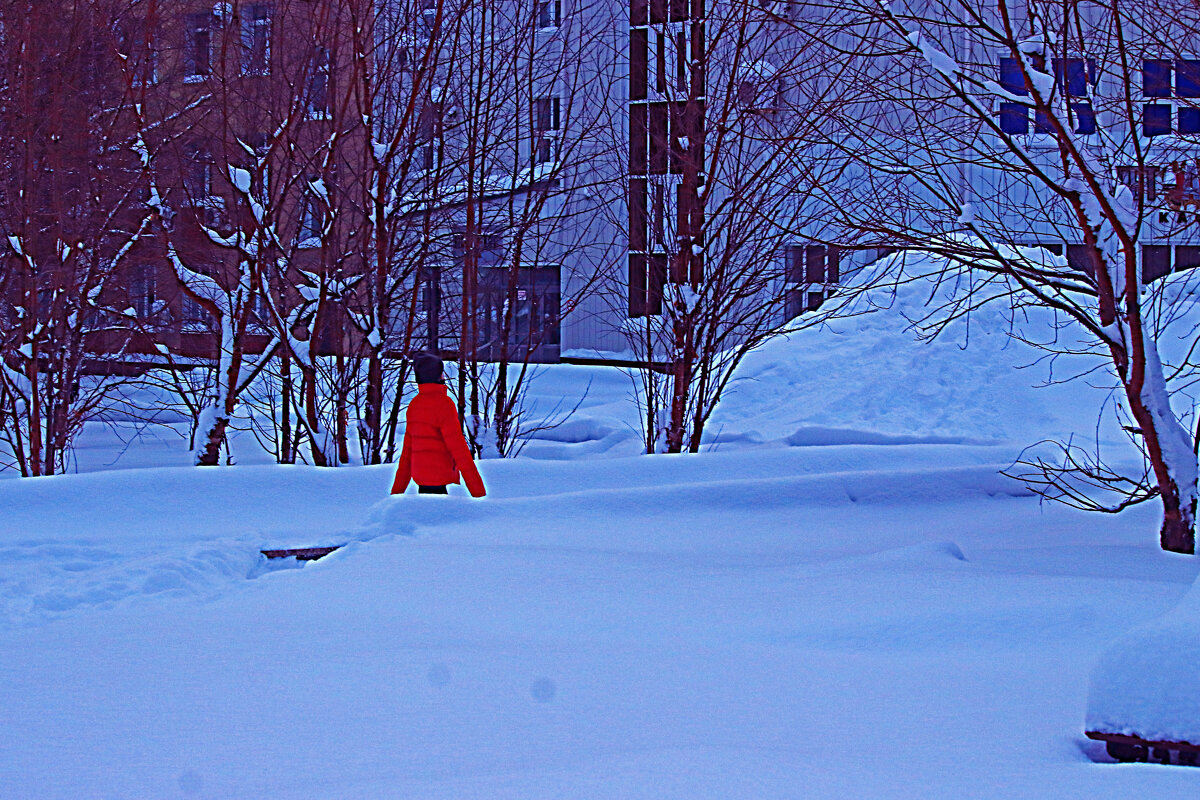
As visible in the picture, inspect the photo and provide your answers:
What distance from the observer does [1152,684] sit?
2.74 metres

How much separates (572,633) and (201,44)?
8.02m

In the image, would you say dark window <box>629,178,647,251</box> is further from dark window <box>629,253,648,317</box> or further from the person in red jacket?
the person in red jacket

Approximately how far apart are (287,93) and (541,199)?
2388 millimetres

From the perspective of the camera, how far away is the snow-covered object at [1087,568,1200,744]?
8.86 ft

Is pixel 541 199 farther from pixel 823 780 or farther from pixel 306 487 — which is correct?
pixel 823 780

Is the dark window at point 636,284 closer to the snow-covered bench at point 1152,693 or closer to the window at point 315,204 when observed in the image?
the window at point 315,204

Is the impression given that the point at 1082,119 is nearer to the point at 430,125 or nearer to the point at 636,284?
the point at 430,125

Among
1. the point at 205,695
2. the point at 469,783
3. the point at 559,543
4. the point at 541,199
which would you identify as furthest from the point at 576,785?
the point at 541,199

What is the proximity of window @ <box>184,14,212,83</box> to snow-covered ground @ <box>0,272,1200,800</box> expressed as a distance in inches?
158

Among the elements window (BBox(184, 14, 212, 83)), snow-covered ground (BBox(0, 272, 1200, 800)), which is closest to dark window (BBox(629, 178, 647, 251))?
snow-covered ground (BBox(0, 272, 1200, 800))

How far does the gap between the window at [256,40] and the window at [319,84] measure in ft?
1.31

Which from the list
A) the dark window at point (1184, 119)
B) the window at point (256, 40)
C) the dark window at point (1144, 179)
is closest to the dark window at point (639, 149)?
the window at point (256, 40)

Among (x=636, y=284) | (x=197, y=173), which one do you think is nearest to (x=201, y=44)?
(x=197, y=173)

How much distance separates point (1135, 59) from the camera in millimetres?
6074
